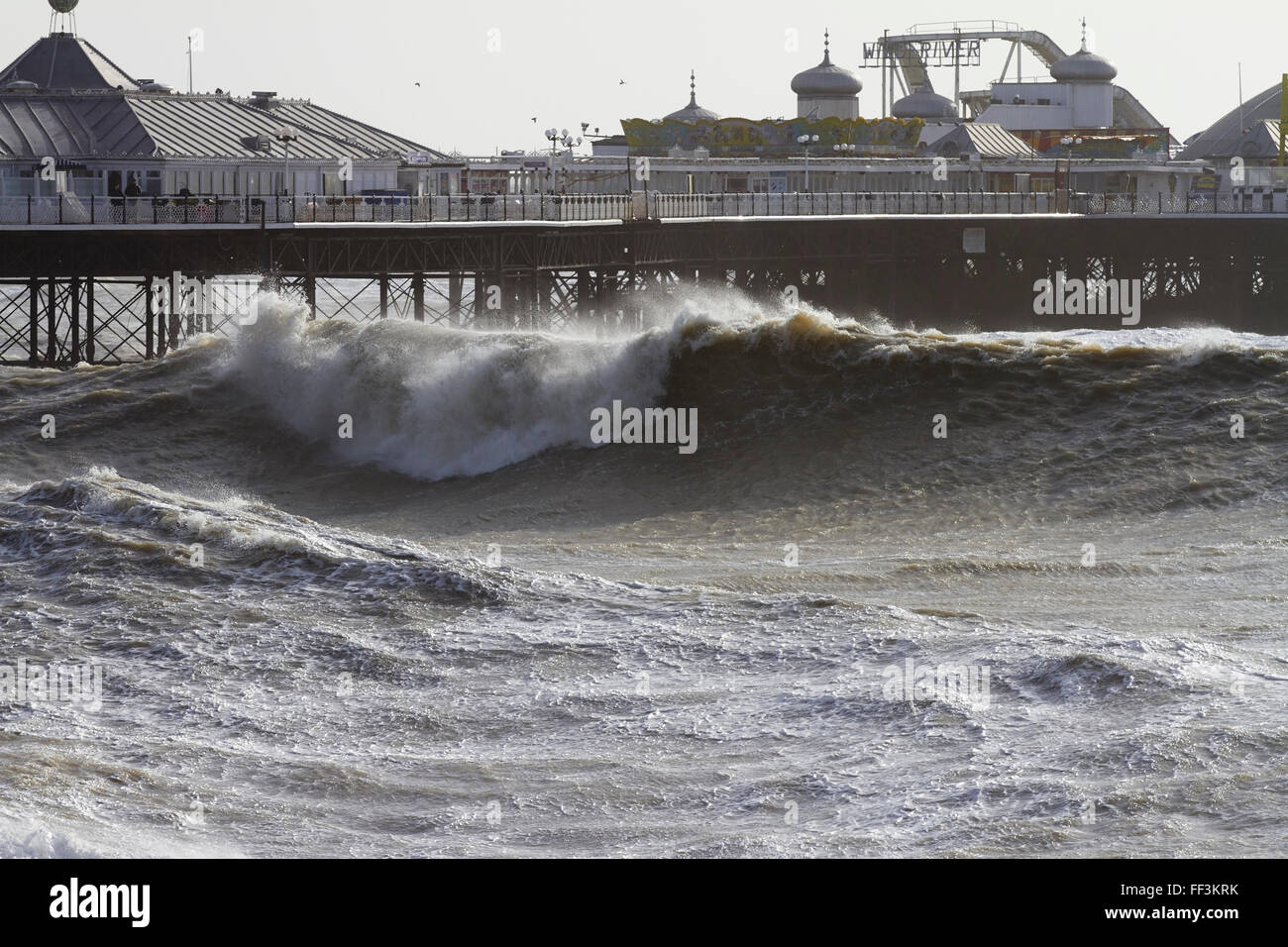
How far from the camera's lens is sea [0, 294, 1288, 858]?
12.9 meters

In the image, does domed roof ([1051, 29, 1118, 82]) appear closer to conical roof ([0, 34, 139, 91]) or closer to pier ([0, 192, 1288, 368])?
pier ([0, 192, 1288, 368])

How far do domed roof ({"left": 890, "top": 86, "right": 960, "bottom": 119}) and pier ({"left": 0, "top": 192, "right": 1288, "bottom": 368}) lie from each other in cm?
3359

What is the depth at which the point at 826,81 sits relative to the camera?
12094cm

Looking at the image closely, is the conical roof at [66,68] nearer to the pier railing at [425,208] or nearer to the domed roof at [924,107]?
the pier railing at [425,208]

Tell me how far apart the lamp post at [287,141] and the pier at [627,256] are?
10.3 feet

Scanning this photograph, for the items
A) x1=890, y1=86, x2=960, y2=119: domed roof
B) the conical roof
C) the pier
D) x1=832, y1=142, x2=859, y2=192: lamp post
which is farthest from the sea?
x1=890, y1=86, x2=960, y2=119: domed roof

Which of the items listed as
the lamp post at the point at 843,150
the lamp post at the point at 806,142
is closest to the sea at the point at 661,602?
the lamp post at the point at 806,142

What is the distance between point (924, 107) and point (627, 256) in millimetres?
66564

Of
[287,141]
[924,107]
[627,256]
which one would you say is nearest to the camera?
[287,141]

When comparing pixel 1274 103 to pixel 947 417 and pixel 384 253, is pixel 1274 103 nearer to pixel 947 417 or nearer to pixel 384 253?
pixel 384 253

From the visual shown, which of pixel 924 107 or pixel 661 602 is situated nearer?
pixel 661 602

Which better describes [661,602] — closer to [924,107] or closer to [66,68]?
[66,68]

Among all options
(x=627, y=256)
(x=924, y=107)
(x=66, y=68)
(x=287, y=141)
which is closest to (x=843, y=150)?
(x=924, y=107)
